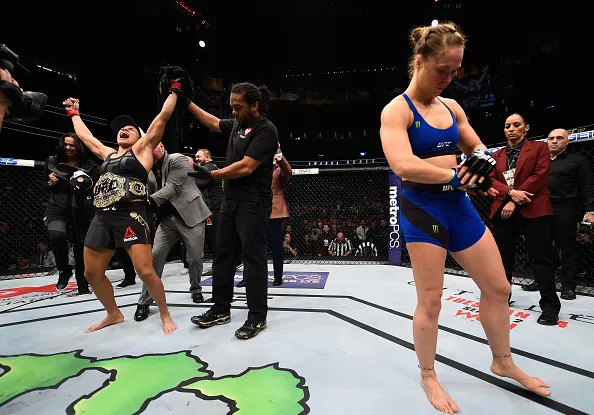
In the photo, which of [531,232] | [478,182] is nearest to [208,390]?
[478,182]

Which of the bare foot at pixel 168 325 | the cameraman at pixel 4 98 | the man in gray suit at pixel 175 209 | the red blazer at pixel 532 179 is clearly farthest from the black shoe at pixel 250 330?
the red blazer at pixel 532 179

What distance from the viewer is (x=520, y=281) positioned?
11.9ft

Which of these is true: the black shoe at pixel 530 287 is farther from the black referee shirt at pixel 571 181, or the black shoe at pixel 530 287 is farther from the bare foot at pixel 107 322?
the bare foot at pixel 107 322

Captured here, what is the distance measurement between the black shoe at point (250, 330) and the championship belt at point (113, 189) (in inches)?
46.0

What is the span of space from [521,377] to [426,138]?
111cm

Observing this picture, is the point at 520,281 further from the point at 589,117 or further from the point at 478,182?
the point at 589,117

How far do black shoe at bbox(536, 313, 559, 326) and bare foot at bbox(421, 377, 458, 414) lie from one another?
4.73 ft

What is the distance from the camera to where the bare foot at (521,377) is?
4.44 feet

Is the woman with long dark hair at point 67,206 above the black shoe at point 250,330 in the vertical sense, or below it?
above

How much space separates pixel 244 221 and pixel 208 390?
1.06m

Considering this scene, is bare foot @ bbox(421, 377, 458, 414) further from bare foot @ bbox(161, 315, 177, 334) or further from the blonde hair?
bare foot @ bbox(161, 315, 177, 334)

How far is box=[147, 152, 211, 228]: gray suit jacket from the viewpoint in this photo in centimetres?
271

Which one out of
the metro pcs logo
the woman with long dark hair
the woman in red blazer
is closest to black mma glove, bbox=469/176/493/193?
the woman in red blazer

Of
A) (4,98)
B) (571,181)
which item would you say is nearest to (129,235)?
(4,98)
